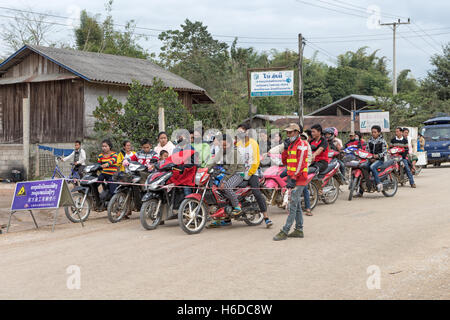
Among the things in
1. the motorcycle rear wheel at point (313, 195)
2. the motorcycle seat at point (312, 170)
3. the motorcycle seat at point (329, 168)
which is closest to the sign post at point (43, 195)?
the motorcycle seat at point (312, 170)

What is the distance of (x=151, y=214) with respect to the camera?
10.3 metres

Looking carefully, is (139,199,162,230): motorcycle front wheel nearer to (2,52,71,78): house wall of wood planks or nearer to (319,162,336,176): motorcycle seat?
(319,162,336,176): motorcycle seat

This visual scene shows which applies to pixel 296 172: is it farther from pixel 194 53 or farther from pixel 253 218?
pixel 194 53

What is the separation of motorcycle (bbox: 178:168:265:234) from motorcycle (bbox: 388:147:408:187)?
23.7ft

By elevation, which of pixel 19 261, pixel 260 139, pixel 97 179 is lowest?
pixel 19 261

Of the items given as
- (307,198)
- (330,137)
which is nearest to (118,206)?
(307,198)

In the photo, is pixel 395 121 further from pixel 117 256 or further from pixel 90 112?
pixel 117 256

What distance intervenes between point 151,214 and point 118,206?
1.56 meters

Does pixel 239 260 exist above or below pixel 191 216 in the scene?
below

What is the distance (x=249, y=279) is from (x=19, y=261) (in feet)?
11.3

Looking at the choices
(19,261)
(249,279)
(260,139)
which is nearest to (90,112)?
(260,139)

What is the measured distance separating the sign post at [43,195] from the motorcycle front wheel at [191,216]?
259cm

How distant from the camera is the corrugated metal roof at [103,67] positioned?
2439 cm

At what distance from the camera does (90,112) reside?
2502 cm
